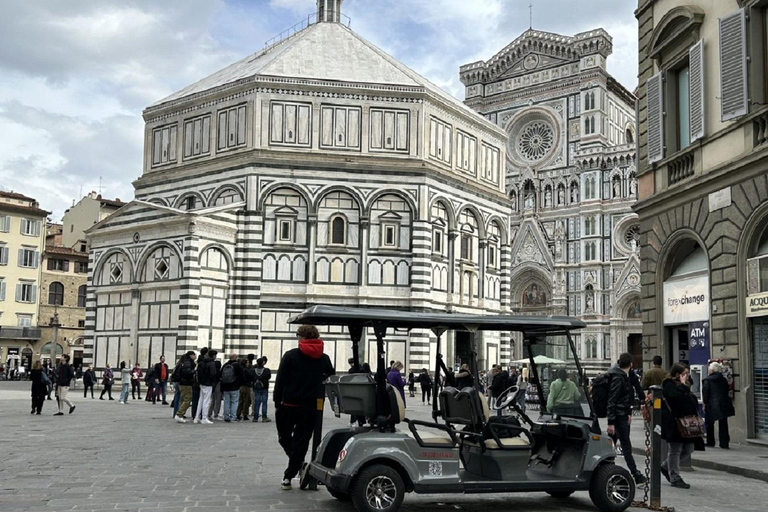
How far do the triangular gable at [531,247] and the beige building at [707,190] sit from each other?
45214 mm

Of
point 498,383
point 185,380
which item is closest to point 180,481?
point 185,380

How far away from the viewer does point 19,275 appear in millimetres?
55531

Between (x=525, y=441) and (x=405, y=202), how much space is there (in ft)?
92.4

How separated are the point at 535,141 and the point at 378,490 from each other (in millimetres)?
61271

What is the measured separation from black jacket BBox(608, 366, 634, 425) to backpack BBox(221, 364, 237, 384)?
1076 cm

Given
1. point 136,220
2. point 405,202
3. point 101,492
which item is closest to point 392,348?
point 405,202

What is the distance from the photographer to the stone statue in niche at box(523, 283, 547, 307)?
211 feet

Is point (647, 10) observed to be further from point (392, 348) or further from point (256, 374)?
point (392, 348)

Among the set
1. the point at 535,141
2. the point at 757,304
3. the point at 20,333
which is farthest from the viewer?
the point at 535,141

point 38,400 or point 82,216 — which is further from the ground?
point 82,216

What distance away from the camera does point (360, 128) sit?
3694cm

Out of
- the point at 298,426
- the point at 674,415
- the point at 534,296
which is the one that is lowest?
the point at 298,426

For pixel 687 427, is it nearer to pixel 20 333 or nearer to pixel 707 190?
pixel 707 190

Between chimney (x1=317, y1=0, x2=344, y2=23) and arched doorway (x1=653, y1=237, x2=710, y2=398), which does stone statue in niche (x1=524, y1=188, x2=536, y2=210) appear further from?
arched doorway (x1=653, y1=237, x2=710, y2=398)
